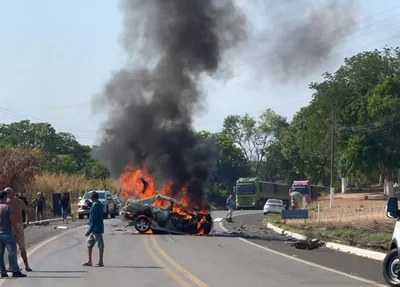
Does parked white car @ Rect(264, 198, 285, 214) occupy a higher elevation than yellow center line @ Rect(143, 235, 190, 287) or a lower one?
lower

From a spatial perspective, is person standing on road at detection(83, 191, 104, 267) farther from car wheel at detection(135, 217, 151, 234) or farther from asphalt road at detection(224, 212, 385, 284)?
car wheel at detection(135, 217, 151, 234)

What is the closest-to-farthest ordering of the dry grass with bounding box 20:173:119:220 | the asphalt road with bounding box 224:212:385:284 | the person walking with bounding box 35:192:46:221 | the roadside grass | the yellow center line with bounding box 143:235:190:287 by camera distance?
the yellow center line with bounding box 143:235:190:287, the asphalt road with bounding box 224:212:385:284, the roadside grass, the person walking with bounding box 35:192:46:221, the dry grass with bounding box 20:173:119:220

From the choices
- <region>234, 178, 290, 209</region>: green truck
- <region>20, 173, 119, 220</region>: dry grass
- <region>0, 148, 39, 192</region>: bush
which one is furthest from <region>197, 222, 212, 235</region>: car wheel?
<region>234, 178, 290, 209</region>: green truck

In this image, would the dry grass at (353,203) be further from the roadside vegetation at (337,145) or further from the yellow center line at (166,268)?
the yellow center line at (166,268)

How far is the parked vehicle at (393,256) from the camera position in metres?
14.4

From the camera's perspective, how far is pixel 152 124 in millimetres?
39875

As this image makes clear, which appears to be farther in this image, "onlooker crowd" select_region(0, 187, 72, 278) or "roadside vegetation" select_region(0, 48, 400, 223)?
"roadside vegetation" select_region(0, 48, 400, 223)

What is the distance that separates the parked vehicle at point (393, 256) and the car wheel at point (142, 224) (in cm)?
1742


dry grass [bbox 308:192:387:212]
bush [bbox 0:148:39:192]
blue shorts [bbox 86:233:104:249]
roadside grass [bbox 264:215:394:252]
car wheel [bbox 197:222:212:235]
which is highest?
bush [bbox 0:148:39:192]

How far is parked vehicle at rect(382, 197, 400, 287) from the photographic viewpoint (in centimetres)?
1435

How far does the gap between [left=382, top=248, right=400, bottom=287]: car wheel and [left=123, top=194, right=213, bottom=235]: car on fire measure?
17.0 metres

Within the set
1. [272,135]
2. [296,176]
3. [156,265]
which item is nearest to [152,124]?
[156,265]

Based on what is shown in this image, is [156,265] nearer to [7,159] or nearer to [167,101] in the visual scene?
[167,101]

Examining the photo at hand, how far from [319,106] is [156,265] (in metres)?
62.9
